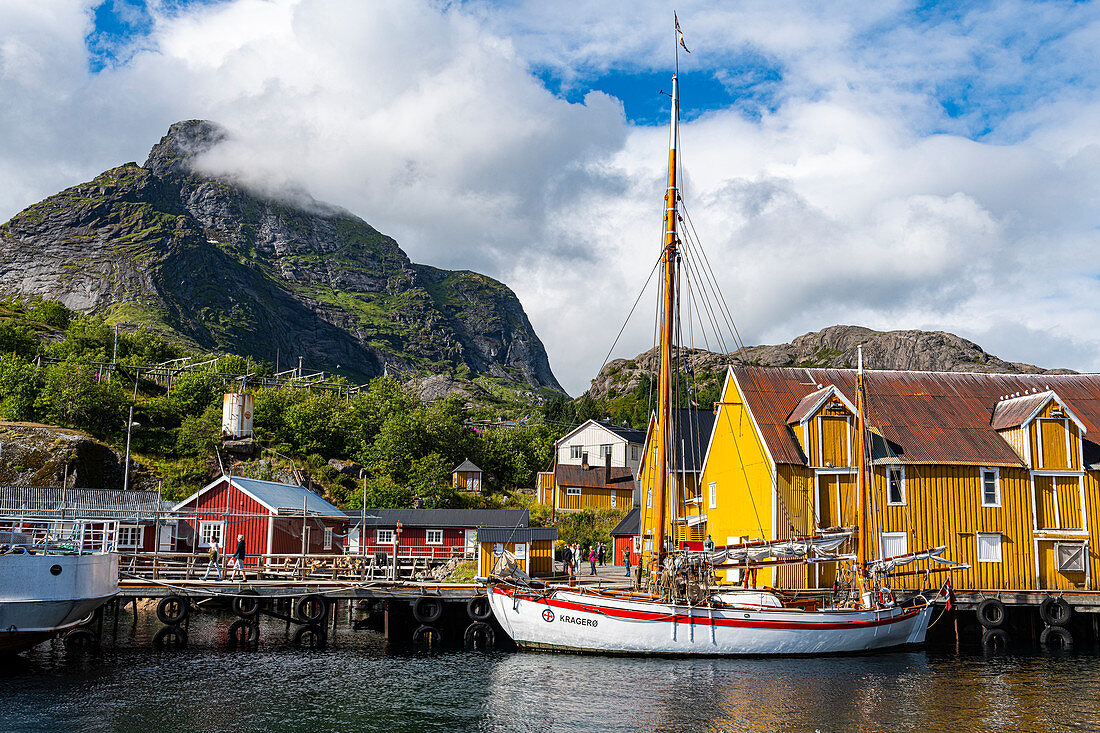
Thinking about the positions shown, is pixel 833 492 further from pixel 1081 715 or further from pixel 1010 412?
pixel 1081 715

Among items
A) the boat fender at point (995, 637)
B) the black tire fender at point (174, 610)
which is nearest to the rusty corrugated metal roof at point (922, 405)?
the boat fender at point (995, 637)

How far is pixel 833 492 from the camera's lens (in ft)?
128

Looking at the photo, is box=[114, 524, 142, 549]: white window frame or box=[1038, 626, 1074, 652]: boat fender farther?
box=[114, 524, 142, 549]: white window frame

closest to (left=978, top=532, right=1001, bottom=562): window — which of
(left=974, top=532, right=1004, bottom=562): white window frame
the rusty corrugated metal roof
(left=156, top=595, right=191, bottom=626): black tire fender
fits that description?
(left=974, top=532, right=1004, bottom=562): white window frame

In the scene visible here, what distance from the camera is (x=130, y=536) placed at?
49406 millimetres

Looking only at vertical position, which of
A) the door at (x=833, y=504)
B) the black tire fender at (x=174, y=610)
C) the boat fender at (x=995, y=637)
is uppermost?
the door at (x=833, y=504)

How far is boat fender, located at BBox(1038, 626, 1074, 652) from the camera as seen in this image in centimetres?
3553

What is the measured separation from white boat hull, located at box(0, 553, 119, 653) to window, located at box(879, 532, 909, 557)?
108 feet

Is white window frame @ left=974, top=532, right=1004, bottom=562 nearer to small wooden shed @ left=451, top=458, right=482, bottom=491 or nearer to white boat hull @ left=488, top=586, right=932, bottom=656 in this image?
white boat hull @ left=488, top=586, right=932, bottom=656

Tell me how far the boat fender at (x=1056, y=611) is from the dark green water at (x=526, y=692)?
2.01 meters

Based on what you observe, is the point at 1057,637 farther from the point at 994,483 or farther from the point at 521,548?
the point at 521,548

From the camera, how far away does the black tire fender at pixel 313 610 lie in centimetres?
3581

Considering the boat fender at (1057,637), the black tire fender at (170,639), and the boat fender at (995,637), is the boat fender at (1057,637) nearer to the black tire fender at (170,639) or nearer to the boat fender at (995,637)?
the boat fender at (995,637)

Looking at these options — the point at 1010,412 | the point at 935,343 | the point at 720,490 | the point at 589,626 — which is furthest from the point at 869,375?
the point at 935,343
